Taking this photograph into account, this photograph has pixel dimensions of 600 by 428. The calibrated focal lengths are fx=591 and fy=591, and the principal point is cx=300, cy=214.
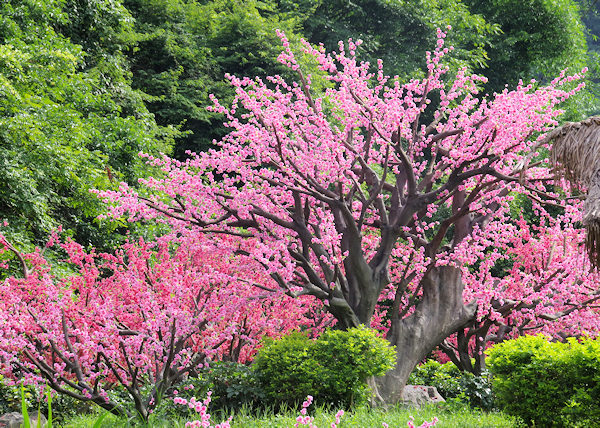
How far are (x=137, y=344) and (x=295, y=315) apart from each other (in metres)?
3.58

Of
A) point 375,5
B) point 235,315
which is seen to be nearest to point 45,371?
point 235,315

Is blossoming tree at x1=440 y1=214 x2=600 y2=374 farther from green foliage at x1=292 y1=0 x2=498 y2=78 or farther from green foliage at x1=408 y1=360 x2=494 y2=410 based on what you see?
green foliage at x1=292 y1=0 x2=498 y2=78

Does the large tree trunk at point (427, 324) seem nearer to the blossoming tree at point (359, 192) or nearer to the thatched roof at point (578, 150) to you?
the blossoming tree at point (359, 192)

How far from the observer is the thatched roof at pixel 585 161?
5.11m

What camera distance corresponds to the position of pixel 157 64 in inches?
688

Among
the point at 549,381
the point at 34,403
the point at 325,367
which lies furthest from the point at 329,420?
the point at 34,403

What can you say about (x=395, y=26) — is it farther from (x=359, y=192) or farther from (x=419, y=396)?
(x=419, y=396)

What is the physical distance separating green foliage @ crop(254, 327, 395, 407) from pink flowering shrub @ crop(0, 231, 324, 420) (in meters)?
0.67

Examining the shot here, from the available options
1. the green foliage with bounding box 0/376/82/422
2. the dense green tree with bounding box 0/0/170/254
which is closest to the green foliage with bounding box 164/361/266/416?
the green foliage with bounding box 0/376/82/422

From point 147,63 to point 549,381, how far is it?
15.0m

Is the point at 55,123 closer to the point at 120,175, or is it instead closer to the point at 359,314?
the point at 120,175

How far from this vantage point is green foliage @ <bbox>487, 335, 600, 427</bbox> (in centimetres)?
544

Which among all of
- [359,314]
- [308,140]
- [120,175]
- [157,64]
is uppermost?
[157,64]

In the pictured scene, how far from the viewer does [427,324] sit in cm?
818
